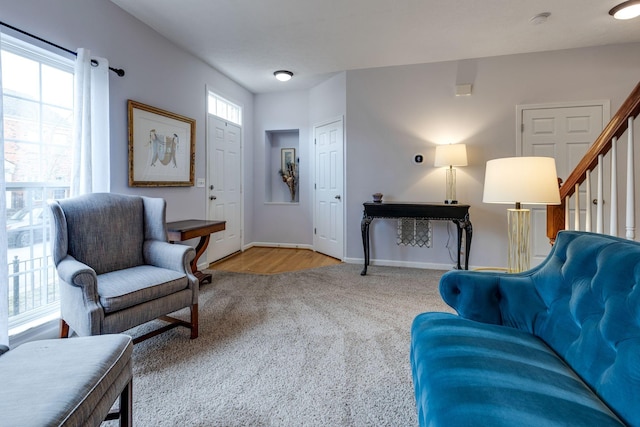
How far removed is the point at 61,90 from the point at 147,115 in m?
0.75

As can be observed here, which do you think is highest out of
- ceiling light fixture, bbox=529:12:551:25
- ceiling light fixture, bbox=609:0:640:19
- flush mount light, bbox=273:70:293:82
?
flush mount light, bbox=273:70:293:82

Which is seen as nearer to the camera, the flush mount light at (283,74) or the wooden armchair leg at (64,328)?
the wooden armchair leg at (64,328)

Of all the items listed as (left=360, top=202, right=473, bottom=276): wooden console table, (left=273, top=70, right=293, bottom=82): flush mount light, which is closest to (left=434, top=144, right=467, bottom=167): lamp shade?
(left=360, top=202, right=473, bottom=276): wooden console table

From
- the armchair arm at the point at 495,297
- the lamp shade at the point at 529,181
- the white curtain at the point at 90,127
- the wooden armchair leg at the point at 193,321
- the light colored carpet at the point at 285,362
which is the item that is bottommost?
the light colored carpet at the point at 285,362

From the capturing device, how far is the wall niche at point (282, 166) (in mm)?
5367

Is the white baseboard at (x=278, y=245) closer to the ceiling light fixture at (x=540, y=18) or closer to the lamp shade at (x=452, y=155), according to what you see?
the lamp shade at (x=452, y=155)

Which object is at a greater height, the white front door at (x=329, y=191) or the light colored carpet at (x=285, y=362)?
the white front door at (x=329, y=191)

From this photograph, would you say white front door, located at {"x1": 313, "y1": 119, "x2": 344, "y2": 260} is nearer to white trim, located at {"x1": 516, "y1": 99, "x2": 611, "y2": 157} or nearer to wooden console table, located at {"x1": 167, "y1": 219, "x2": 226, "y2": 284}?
wooden console table, located at {"x1": 167, "y1": 219, "x2": 226, "y2": 284}

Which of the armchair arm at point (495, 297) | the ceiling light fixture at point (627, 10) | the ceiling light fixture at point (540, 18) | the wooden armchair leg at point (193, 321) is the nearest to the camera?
the armchair arm at point (495, 297)

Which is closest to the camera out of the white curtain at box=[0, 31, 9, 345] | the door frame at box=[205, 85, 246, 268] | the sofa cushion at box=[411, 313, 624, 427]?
the sofa cushion at box=[411, 313, 624, 427]

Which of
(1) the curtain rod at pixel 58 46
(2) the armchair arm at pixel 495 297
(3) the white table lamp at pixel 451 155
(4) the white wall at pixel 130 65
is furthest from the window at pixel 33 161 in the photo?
(3) the white table lamp at pixel 451 155

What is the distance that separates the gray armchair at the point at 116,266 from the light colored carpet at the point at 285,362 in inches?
11.8

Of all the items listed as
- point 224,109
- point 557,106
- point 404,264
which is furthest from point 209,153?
point 557,106

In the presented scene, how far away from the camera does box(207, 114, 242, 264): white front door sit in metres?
4.09
